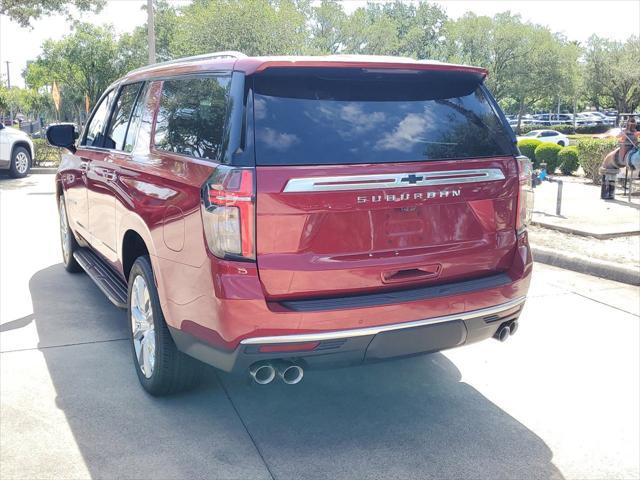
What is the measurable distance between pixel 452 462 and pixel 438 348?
56cm

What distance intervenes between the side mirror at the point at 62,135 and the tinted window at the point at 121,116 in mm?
1005

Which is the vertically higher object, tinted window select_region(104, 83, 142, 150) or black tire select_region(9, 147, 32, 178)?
tinted window select_region(104, 83, 142, 150)

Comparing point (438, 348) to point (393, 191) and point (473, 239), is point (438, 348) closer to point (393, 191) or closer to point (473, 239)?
point (473, 239)

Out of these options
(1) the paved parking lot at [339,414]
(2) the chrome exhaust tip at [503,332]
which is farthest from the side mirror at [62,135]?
(2) the chrome exhaust tip at [503,332]

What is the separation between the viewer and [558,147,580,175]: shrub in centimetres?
1678

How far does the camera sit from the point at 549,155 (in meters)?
17.8

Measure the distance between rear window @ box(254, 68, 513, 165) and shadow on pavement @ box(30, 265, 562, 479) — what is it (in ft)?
4.79

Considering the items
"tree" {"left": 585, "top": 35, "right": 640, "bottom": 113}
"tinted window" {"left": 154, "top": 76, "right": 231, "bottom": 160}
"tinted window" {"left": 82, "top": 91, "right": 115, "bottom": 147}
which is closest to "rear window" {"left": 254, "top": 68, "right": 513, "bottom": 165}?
"tinted window" {"left": 154, "top": 76, "right": 231, "bottom": 160}

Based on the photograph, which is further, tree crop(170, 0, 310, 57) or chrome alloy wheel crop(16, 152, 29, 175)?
tree crop(170, 0, 310, 57)

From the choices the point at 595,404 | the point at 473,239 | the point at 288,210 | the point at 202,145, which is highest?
the point at 202,145

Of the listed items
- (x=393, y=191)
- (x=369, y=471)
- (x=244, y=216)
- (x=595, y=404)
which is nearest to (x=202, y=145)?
(x=244, y=216)

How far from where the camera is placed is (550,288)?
654 cm

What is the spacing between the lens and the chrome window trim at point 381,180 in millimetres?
3016

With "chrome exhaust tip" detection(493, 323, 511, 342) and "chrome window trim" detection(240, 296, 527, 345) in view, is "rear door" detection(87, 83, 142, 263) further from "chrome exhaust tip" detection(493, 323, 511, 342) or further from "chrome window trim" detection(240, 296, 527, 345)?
"chrome exhaust tip" detection(493, 323, 511, 342)
